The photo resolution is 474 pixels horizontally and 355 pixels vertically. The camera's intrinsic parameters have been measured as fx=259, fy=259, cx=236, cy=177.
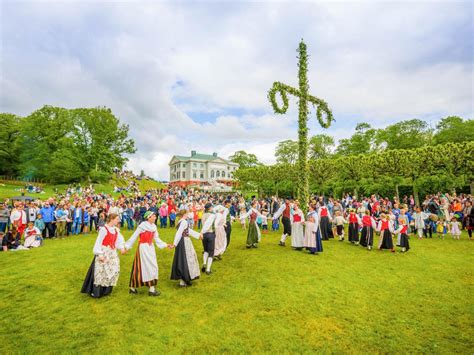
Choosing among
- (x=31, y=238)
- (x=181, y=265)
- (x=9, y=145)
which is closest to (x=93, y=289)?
(x=181, y=265)

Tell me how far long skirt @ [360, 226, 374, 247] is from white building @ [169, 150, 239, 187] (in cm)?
7957

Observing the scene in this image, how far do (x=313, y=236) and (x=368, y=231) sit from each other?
3.32 meters

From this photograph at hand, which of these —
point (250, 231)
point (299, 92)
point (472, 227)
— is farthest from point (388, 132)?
point (250, 231)

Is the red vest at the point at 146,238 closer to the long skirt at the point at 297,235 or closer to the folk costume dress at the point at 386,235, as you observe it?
the long skirt at the point at 297,235

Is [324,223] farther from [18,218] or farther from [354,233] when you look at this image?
[18,218]

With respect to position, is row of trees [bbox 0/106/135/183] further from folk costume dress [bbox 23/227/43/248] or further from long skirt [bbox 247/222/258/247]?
long skirt [bbox 247/222/258/247]

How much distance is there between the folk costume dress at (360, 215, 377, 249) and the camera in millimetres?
11914

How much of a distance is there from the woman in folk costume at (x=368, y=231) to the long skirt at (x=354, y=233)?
687mm

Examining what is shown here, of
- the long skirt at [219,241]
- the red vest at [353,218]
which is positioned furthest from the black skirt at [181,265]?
the red vest at [353,218]

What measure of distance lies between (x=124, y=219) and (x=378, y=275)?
54.4ft

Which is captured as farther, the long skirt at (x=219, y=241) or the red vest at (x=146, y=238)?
the long skirt at (x=219, y=241)

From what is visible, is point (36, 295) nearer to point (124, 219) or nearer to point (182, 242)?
point (182, 242)

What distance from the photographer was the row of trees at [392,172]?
2395cm

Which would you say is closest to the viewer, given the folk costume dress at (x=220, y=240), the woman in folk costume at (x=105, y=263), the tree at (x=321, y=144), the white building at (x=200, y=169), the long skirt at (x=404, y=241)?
the woman in folk costume at (x=105, y=263)
